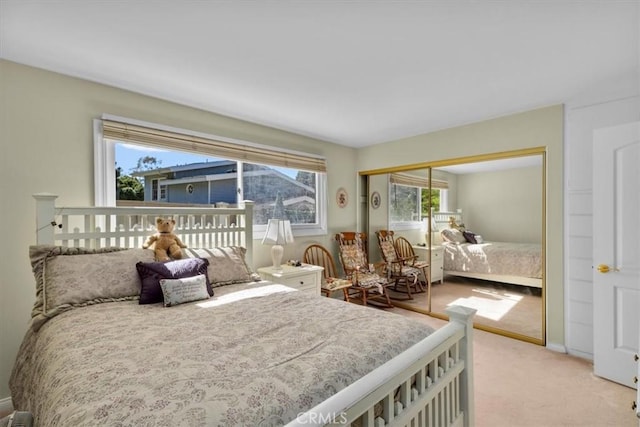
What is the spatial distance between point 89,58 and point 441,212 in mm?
3661

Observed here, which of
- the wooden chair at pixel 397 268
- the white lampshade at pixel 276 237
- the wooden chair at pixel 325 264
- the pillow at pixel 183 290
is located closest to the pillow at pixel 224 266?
the pillow at pixel 183 290

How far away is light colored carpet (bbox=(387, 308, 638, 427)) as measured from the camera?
191 cm

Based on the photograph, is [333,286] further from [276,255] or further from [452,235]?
[452,235]

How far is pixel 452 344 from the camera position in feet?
4.73

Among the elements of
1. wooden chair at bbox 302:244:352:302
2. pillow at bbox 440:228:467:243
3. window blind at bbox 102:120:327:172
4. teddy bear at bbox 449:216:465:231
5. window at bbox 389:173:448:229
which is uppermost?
window blind at bbox 102:120:327:172

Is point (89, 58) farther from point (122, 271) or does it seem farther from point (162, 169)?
point (122, 271)

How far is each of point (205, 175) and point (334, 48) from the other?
72.8 inches

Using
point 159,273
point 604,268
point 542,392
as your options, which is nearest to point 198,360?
point 159,273

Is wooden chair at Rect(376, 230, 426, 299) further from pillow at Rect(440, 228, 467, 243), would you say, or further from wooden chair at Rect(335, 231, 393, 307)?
pillow at Rect(440, 228, 467, 243)

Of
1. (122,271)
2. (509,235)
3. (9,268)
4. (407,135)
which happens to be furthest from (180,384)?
(407,135)

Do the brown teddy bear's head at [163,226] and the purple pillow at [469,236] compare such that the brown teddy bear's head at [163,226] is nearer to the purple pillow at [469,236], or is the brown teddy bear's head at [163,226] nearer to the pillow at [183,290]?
the pillow at [183,290]

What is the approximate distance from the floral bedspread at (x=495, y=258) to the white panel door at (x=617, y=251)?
0.72 metres

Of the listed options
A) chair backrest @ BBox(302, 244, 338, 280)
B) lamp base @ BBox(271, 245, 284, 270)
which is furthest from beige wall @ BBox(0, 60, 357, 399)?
chair backrest @ BBox(302, 244, 338, 280)

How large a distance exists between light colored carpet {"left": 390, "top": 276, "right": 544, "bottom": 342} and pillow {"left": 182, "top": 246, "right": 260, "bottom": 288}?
248 cm
